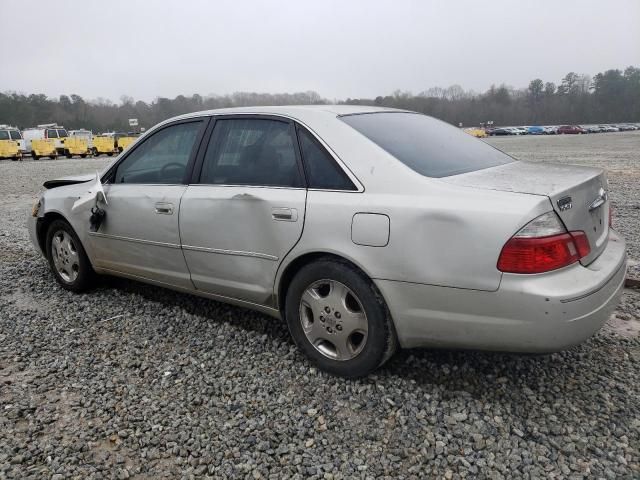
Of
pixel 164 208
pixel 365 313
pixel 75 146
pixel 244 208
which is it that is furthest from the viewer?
pixel 75 146

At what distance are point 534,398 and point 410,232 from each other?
43.5 inches

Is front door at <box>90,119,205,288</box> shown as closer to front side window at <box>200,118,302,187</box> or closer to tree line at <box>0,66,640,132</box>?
front side window at <box>200,118,302,187</box>

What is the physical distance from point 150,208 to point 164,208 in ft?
0.53

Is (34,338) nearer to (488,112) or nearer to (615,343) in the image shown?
(615,343)

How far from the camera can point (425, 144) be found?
303 centimetres

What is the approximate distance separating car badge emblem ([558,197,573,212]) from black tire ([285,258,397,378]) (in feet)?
3.13

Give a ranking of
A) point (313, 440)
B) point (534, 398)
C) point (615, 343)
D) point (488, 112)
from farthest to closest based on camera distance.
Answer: point (488, 112)
point (615, 343)
point (534, 398)
point (313, 440)

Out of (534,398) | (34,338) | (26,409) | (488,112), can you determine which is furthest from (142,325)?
(488,112)

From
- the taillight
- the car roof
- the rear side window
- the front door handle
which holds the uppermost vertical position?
the car roof

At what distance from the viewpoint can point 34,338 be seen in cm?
356

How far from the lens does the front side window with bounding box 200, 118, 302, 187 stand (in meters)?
2.99

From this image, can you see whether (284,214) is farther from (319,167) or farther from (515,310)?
(515,310)

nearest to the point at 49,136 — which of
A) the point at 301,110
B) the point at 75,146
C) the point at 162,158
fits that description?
the point at 75,146

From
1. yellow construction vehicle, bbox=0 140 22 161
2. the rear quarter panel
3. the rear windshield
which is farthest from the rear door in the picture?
yellow construction vehicle, bbox=0 140 22 161
